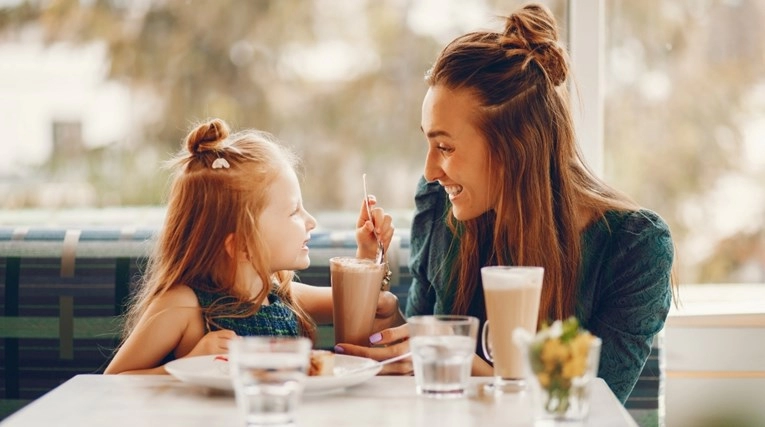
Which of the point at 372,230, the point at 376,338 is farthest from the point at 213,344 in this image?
the point at 372,230

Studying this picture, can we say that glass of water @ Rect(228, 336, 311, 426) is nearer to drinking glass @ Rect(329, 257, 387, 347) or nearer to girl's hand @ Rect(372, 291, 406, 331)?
drinking glass @ Rect(329, 257, 387, 347)

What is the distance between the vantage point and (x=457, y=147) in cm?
211

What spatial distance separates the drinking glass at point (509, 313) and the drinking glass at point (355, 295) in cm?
49

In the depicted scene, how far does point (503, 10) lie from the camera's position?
2.94 m

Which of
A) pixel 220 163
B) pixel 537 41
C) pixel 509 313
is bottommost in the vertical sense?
pixel 509 313

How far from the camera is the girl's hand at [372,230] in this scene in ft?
7.41

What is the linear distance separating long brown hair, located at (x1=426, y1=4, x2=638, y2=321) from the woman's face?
17 mm

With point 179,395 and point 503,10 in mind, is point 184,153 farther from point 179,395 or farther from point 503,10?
point 503,10

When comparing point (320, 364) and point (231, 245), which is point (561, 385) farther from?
point (231, 245)

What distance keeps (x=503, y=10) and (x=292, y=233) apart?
3.71ft

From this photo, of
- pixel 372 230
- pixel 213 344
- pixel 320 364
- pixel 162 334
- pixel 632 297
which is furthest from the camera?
pixel 372 230

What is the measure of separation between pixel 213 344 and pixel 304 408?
432 millimetres

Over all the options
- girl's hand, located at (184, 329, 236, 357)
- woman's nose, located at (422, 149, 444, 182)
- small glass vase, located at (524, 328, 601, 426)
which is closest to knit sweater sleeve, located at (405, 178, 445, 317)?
woman's nose, located at (422, 149, 444, 182)

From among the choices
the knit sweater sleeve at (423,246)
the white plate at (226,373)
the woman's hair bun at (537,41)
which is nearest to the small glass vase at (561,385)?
the white plate at (226,373)
